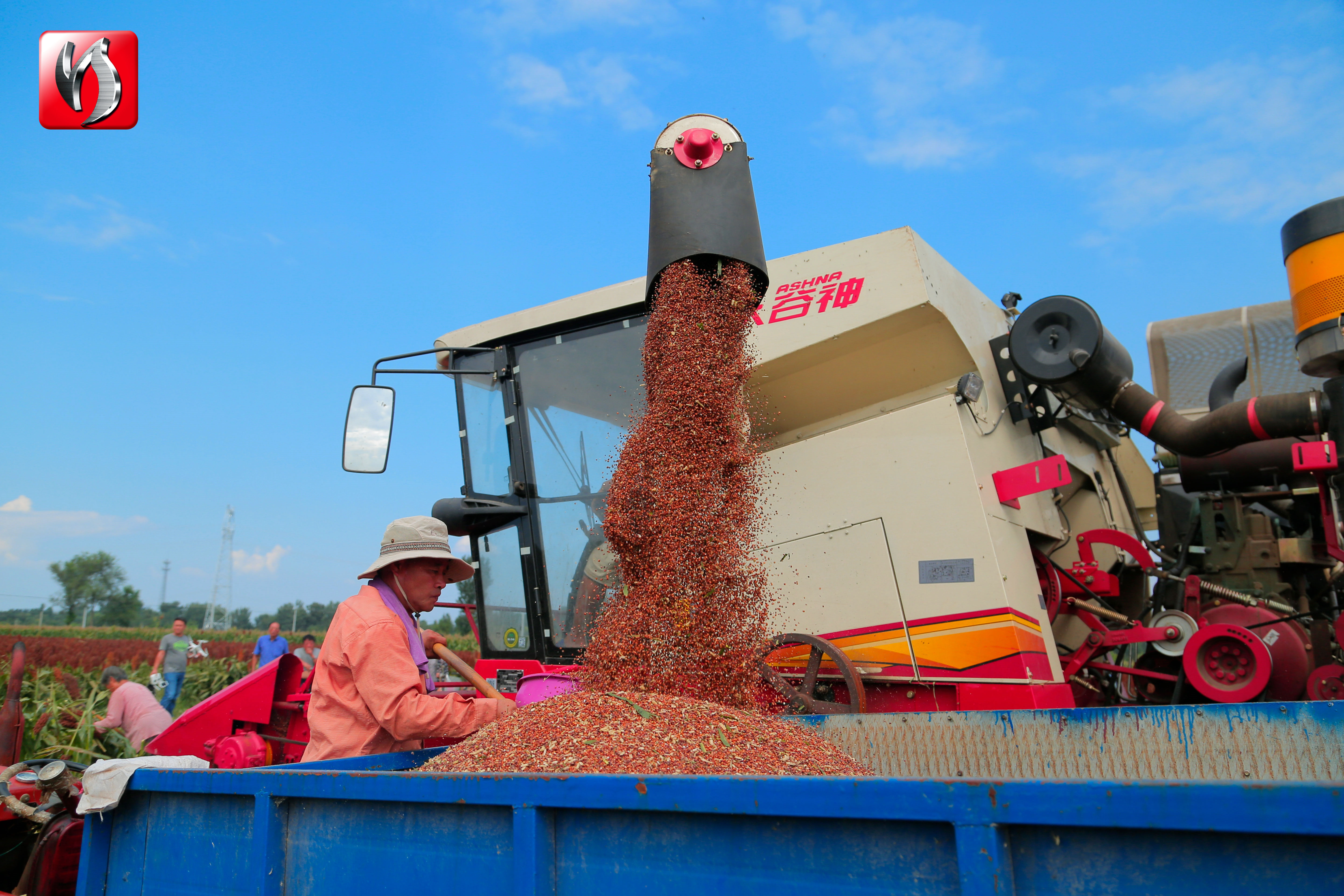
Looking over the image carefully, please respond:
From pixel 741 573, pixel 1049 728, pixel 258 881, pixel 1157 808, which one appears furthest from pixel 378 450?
pixel 1157 808

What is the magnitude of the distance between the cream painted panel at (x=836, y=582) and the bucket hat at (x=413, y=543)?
4.95ft

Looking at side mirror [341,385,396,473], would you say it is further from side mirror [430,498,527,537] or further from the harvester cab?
side mirror [430,498,527,537]

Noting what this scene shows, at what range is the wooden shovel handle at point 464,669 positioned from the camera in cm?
331

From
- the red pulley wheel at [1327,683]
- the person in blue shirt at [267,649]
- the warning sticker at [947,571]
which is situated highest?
the warning sticker at [947,571]

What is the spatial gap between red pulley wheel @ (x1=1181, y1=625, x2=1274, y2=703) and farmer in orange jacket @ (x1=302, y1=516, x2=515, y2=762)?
9.99 feet

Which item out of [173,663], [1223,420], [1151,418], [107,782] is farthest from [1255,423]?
[173,663]

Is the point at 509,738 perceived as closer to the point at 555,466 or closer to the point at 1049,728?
the point at 1049,728

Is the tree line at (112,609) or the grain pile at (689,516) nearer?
the grain pile at (689,516)

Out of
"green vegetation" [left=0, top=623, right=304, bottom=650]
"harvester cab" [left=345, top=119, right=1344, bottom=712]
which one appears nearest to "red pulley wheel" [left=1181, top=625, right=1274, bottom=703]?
"harvester cab" [left=345, top=119, right=1344, bottom=712]

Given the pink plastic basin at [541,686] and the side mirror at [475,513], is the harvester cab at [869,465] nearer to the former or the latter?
the side mirror at [475,513]

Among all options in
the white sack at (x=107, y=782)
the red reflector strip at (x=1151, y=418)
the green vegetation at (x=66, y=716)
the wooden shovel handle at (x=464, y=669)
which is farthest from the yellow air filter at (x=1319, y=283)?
the green vegetation at (x=66, y=716)

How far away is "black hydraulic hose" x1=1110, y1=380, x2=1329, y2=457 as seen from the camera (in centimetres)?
393

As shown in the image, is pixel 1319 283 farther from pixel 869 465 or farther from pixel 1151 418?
pixel 869 465

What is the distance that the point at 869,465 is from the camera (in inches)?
163
